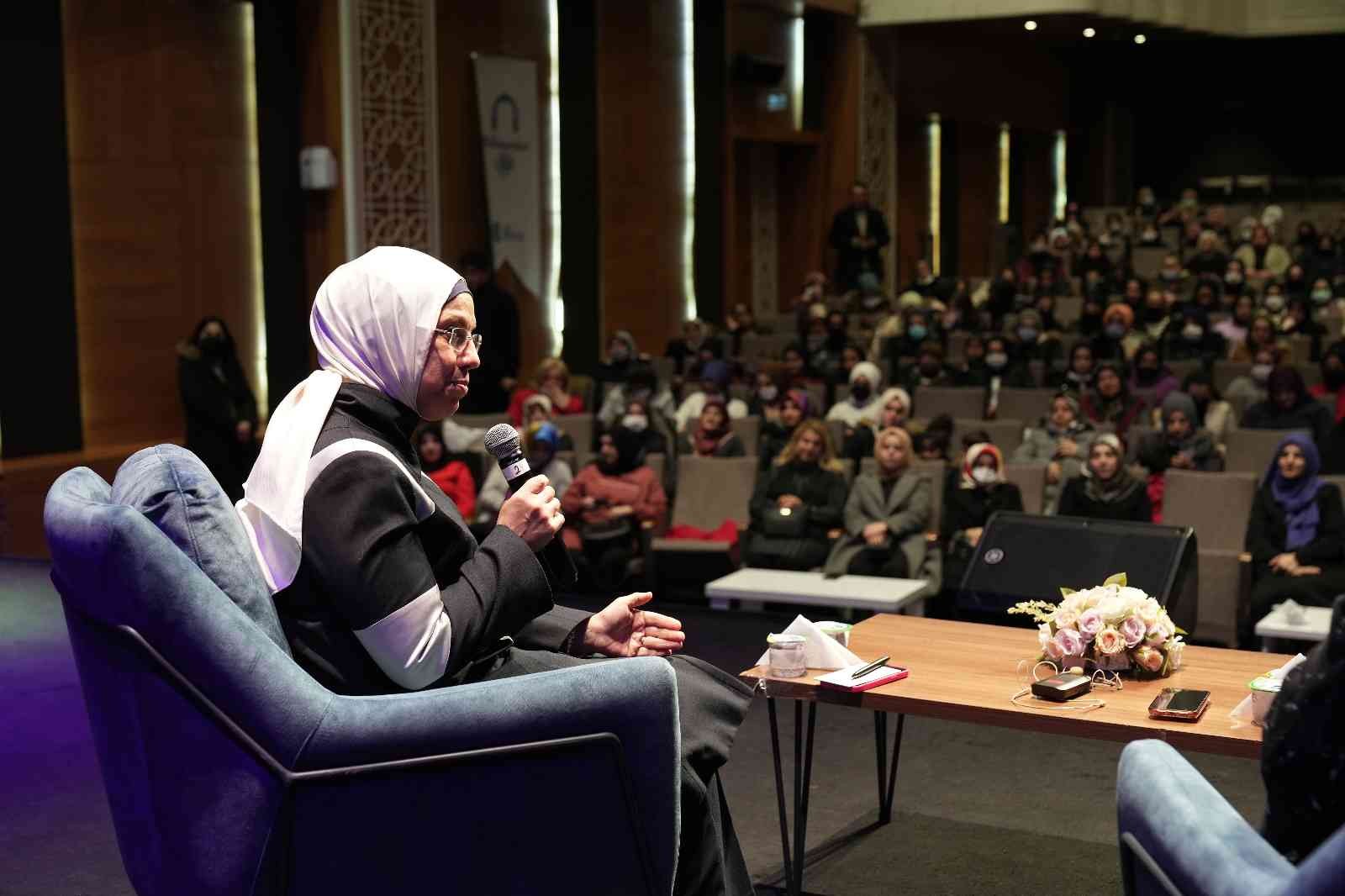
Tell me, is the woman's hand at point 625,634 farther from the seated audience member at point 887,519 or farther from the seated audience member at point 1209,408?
the seated audience member at point 1209,408

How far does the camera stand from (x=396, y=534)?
2.20 m

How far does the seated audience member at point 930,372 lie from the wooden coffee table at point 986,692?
6732mm

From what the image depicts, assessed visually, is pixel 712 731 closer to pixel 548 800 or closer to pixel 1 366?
pixel 548 800

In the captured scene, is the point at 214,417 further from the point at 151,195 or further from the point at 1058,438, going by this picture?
the point at 1058,438

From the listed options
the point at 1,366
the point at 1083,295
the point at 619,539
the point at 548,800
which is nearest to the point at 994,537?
the point at 619,539

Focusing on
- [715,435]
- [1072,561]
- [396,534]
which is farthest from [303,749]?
[715,435]

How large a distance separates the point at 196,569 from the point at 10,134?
7.02 m

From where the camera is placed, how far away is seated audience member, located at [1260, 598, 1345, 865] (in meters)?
1.63

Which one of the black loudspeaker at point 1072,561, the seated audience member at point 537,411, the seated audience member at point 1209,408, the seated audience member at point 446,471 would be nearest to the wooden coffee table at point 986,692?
the black loudspeaker at point 1072,561

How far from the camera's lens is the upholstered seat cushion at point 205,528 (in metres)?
2.19

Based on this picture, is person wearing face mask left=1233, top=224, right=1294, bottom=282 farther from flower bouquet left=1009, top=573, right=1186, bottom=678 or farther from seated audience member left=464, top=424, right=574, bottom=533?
flower bouquet left=1009, top=573, right=1186, bottom=678

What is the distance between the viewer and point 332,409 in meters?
2.30

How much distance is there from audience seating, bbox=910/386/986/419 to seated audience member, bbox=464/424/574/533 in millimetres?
2599

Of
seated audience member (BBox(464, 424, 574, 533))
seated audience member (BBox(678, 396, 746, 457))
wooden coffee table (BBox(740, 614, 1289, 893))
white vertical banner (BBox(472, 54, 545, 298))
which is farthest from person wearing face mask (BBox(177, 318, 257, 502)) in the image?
wooden coffee table (BBox(740, 614, 1289, 893))
